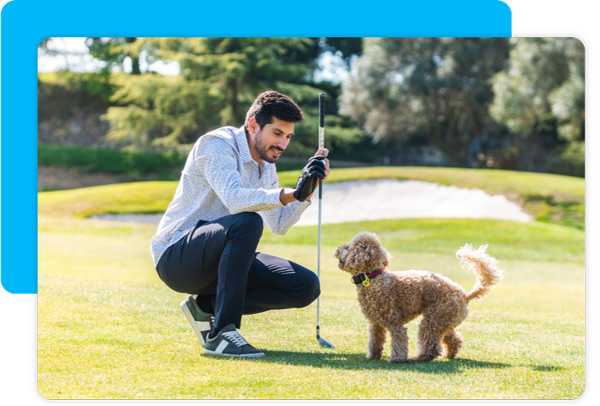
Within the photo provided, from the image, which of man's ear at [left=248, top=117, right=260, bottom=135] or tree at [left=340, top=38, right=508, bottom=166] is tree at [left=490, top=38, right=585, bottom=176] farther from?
man's ear at [left=248, top=117, right=260, bottom=135]

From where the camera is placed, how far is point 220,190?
3.56 metres

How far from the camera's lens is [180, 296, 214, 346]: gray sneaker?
3838 mm

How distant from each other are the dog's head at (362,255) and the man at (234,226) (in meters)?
0.34

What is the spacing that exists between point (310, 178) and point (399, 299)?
2.57ft

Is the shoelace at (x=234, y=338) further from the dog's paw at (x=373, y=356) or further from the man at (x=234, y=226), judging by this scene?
the dog's paw at (x=373, y=356)

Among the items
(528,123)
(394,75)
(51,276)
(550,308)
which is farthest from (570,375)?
(394,75)

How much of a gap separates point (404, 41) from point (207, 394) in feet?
74.1

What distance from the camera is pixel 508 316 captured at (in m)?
5.75

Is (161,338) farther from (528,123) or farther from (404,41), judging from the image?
(404,41)

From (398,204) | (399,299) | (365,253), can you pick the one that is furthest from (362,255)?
(398,204)

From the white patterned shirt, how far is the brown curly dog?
43 centimetres

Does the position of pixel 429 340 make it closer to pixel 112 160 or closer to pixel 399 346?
pixel 399 346

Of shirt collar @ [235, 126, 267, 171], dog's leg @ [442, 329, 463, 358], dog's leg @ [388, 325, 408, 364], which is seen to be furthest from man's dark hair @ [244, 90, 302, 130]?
dog's leg @ [442, 329, 463, 358]

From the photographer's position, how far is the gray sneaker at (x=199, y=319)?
3838 millimetres
